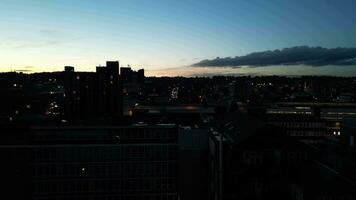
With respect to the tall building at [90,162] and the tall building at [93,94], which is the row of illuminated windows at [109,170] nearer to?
the tall building at [90,162]

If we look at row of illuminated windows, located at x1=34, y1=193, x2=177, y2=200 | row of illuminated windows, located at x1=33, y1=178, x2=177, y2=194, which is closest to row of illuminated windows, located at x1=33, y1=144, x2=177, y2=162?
row of illuminated windows, located at x1=33, y1=178, x2=177, y2=194

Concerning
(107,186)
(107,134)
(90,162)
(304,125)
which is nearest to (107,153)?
(90,162)

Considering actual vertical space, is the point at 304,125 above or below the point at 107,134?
below

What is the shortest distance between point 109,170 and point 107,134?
5.23 m

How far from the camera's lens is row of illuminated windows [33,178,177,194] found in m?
54.5

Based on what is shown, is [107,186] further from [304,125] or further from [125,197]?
[304,125]

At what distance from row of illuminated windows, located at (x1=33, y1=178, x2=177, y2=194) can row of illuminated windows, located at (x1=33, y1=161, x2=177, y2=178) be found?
0.86 metres

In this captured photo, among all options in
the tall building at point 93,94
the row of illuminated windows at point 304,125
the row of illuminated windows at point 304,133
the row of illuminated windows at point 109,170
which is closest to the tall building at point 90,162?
the row of illuminated windows at point 109,170

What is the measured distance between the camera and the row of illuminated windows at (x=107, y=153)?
5469 centimetres

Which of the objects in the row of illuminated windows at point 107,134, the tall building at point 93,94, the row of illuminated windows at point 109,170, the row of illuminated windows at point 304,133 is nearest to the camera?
the row of illuminated windows at point 109,170

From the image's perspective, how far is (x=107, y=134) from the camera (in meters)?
56.8

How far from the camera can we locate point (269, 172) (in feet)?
177

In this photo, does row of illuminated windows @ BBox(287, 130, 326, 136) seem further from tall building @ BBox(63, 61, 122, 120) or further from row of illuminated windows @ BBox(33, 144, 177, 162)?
tall building @ BBox(63, 61, 122, 120)

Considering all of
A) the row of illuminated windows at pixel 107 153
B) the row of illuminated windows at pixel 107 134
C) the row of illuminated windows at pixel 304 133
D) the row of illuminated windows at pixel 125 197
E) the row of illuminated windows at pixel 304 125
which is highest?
the row of illuminated windows at pixel 107 134
